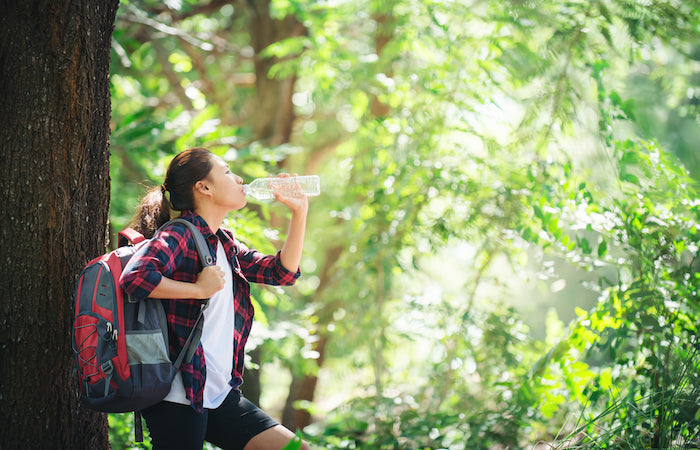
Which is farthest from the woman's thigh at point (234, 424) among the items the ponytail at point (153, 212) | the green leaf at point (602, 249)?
the green leaf at point (602, 249)

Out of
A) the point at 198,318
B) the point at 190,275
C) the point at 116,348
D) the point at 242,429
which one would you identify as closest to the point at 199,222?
the point at 190,275

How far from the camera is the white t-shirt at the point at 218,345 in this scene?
1.71m

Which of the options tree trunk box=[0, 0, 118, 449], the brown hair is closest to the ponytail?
the brown hair

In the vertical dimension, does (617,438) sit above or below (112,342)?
below

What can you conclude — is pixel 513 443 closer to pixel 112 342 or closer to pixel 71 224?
pixel 112 342

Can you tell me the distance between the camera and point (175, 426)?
1593 millimetres

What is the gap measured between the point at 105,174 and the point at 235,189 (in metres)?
0.61

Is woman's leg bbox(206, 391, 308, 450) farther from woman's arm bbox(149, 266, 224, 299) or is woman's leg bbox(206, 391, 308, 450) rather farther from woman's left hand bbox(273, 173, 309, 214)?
Answer: woman's left hand bbox(273, 173, 309, 214)

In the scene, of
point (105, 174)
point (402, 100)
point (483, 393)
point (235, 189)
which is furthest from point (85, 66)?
point (483, 393)

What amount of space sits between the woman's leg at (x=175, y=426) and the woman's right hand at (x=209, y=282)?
354 millimetres

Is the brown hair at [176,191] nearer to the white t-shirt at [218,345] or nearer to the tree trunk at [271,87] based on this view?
the white t-shirt at [218,345]

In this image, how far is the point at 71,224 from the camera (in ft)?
6.30

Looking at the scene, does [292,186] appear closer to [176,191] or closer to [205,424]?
[176,191]

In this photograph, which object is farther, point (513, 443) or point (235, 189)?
point (513, 443)
